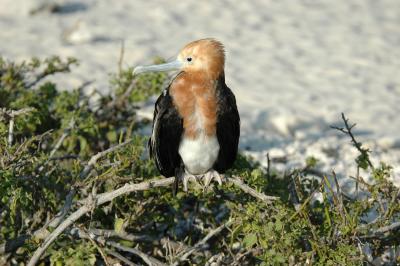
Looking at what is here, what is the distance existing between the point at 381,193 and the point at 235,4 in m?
5.36

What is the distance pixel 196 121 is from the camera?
3.32m

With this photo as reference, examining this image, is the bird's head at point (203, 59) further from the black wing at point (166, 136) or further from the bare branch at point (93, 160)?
the bare branch at point (93, 160)

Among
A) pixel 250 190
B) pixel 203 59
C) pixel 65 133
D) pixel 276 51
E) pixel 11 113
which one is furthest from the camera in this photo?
pixel 276 51

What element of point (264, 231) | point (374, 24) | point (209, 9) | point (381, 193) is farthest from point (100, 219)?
point (374, 24)

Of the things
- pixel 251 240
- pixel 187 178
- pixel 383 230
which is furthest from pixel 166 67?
pixel 383 230

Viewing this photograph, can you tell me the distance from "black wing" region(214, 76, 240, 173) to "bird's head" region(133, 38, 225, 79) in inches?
2.3

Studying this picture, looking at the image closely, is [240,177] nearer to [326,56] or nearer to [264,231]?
[264,231]

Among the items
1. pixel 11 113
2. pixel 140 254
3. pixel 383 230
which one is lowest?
pixel 140 254

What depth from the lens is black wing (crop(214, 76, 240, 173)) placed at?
11.0ft

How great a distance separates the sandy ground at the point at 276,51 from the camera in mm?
5527

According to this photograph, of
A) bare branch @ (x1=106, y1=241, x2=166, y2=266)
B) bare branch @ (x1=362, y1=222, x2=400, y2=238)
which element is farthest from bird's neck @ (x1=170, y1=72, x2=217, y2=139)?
bare branch @ (x1=362, y1=222, x2=400, y2=238)

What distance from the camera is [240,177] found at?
312cm

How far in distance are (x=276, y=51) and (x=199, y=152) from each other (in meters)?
4.23

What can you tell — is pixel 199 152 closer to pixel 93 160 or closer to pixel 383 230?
pixel 93 160
